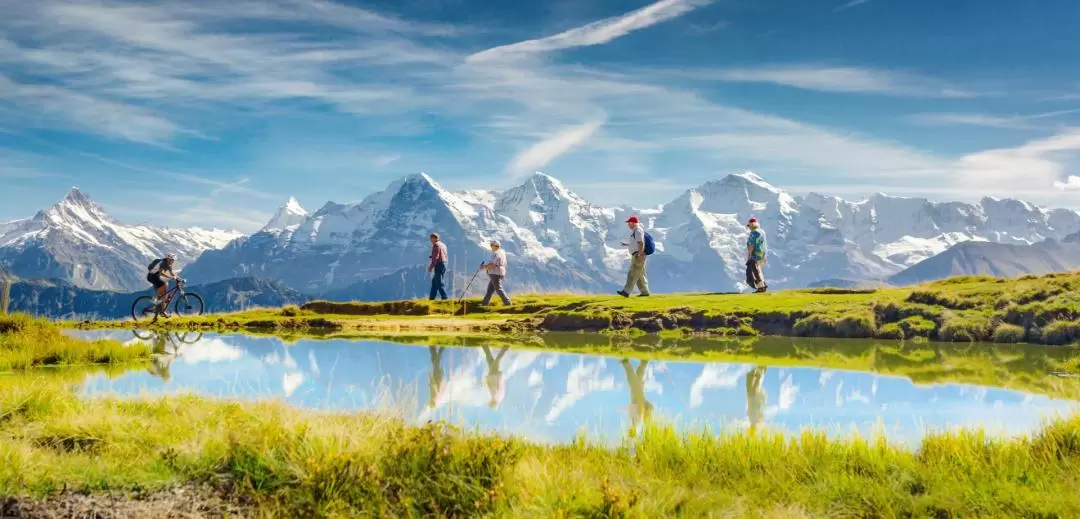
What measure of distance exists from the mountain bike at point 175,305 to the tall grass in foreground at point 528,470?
97.5ft

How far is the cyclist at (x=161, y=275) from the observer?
35.7 metres

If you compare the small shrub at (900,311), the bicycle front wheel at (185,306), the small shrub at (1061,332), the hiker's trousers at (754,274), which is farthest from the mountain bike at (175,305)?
the small shrub at (1061,332)

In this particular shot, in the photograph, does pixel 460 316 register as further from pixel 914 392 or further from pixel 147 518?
pixel 147 518

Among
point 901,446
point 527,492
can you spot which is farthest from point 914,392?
point 527,492

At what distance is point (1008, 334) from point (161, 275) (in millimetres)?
33401

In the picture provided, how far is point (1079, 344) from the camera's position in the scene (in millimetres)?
24266

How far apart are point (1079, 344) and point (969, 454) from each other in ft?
62.8

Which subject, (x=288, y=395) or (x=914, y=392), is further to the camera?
(x=914, y=392)

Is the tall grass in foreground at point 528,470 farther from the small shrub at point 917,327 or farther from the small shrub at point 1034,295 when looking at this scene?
the small shrub at point 1034,295

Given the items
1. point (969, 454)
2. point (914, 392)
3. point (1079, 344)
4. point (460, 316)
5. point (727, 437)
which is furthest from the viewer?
point (460, 316)

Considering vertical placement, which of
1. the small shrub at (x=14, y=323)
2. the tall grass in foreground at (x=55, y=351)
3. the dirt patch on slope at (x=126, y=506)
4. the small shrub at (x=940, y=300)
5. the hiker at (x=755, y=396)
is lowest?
the dirt patch on slope at (x=126, y=506)

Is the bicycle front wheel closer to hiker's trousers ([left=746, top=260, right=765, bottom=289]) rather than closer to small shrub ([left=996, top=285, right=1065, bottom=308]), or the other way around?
hiker's trousers ([left=746, top=260, right=765, bottom=289])

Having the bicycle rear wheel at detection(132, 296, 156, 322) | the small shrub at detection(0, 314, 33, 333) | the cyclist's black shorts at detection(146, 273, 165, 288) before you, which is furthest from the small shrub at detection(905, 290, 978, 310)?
the bicycle rear wheel at detection(132, 296, 156, 322)

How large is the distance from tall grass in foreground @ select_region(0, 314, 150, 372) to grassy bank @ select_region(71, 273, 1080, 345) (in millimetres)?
12286
